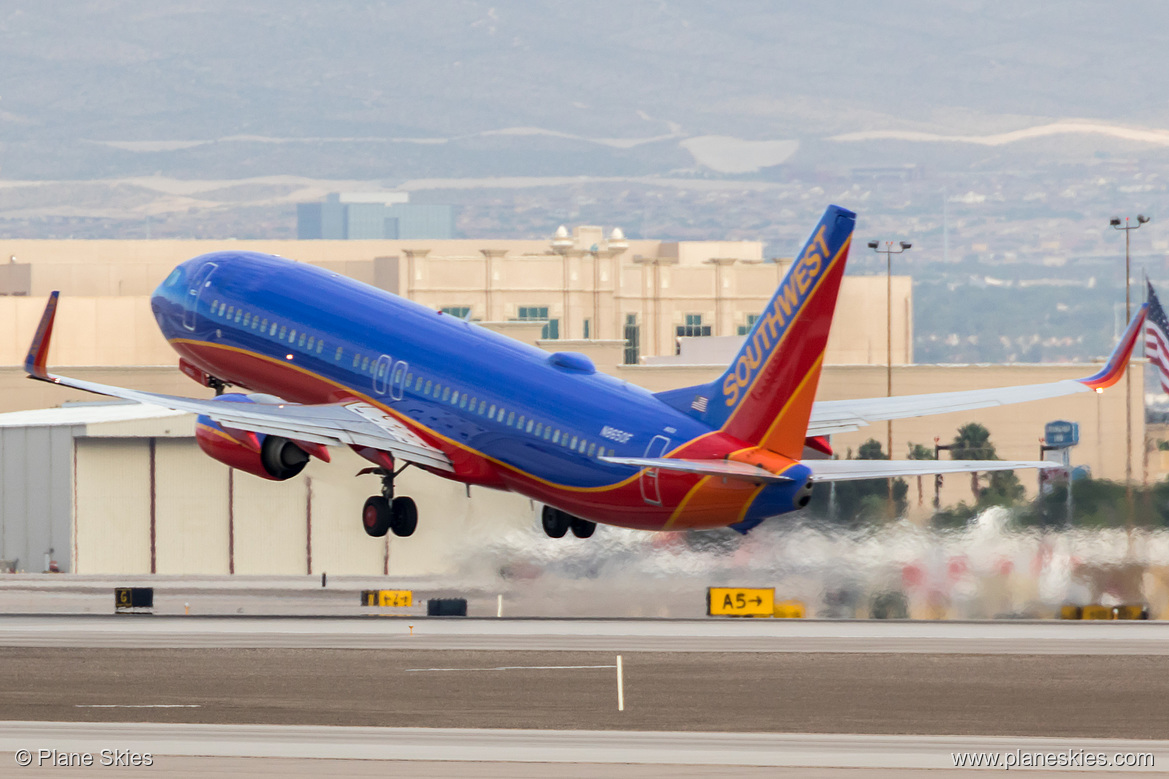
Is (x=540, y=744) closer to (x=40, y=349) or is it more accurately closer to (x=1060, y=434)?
(x=40, y=349)

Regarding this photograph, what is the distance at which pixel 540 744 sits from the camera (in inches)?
1750

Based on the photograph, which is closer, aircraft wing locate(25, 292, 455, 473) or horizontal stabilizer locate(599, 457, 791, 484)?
horizontal stabilizer locate(599, 457, 791, 484)

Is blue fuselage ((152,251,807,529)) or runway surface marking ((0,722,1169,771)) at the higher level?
blue fuselage ((152,251,807,529))

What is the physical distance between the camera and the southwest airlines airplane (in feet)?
163

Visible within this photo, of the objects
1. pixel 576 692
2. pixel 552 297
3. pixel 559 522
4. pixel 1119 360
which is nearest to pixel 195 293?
pixel 559 522

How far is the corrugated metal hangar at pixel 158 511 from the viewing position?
4146 inches

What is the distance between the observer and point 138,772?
39812 millimetres

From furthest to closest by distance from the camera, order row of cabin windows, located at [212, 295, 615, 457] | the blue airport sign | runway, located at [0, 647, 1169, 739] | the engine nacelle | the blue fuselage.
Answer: the blue airport sign < the engine nacelle < row of cabin windows, located at [212, 295, 615, 457] < the blue fuselage < runway, located at [0, 647, 1169, 739]

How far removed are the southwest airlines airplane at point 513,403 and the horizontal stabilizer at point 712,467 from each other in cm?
7

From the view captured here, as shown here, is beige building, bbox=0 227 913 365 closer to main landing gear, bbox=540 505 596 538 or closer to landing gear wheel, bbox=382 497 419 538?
landing gear wheel, bbox=382 497 419 538

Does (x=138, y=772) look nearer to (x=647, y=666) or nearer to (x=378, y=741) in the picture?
(x=378, y=741)

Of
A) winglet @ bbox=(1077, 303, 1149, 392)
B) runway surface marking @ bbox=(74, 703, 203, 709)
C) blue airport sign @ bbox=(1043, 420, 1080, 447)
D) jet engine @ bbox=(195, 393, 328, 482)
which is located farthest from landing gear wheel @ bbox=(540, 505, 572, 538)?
blue airport sign @ bbox=(1043, 420, 1080, 447)

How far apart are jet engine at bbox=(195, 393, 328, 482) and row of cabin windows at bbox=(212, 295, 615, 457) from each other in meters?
2.88

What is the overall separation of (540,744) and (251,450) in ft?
56.0
